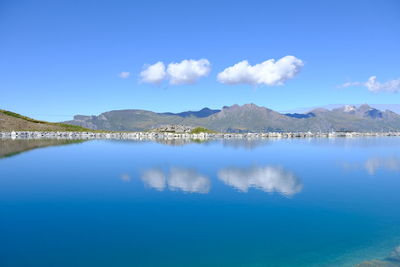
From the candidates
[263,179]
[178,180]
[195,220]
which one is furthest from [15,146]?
[195,220]

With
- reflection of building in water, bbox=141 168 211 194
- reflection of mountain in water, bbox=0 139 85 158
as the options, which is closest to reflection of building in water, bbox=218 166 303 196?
reflection of building in water, bbox=141 168 211 194

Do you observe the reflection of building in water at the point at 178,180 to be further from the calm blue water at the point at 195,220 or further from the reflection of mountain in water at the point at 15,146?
the reflection of mountain in water at the point at 15,146

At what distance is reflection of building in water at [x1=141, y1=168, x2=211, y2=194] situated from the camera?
43.4 m

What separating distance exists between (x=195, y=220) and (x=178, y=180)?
20.8 metres

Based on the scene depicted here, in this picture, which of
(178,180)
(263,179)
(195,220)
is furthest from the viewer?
(263,179)

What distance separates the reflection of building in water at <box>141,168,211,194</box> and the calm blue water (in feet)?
0.50

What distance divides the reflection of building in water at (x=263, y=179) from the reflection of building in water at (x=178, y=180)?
13.3 feet

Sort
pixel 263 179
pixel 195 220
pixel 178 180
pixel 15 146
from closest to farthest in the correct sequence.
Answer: pixel 195 220 → pixel 178 180 → pixel 263 179 → pixel 15 146

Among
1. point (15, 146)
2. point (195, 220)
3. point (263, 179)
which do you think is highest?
point (15, 146)

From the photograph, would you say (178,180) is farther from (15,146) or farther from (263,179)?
(15,146)

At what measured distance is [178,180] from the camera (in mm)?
49438

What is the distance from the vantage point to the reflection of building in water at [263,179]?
43.7 m

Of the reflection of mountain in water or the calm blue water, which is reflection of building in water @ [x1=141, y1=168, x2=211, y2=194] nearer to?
the calm blue water

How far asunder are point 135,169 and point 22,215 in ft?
108
